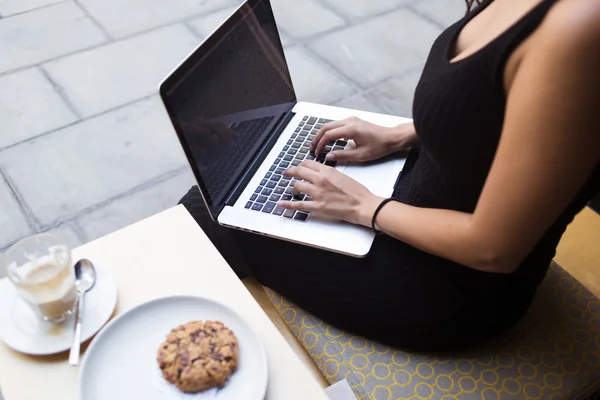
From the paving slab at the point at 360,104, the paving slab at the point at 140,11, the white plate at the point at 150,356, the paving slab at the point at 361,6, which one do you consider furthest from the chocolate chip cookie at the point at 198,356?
the paving slab at the point at 361,6

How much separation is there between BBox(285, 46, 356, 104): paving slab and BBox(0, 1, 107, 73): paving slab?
0.82 meters

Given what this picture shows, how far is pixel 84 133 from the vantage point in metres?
1.93

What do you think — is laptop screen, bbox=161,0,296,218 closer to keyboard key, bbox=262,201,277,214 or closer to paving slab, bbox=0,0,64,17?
keyboard key, bbox=262,201,277,214

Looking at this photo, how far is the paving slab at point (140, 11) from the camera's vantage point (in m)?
2.39

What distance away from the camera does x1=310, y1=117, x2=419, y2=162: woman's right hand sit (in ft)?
3.46

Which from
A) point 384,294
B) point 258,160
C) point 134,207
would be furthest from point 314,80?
point 384,294

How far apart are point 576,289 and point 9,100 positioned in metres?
1.95

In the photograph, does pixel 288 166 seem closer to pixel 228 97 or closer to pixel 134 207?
pixel 228 97

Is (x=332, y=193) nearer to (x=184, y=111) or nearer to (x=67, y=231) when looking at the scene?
(x=184, y=111)

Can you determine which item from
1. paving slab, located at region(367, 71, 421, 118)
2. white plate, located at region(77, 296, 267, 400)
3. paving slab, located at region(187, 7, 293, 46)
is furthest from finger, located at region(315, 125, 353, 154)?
paving slab, located at region(187, 7, 293, 46)

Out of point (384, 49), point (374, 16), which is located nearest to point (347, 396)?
point (384, 49)

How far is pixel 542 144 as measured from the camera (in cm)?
62

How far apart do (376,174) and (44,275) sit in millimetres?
603

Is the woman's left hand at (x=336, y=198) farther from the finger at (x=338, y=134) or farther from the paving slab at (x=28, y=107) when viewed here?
the paving slab at (x=28, y=107)
